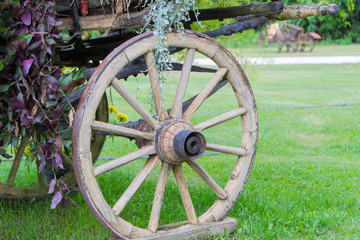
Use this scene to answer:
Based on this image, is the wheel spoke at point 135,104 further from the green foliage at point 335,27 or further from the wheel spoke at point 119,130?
the green foliage at point 335,27

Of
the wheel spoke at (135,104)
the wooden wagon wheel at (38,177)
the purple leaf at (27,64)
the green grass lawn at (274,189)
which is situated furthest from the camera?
the wooden wagon wheel at (38,177)

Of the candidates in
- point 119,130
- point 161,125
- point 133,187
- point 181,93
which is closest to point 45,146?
point 119,130

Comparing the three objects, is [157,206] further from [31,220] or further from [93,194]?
[31,220]

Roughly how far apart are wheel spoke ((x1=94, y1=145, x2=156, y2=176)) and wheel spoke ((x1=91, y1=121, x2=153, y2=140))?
0.07m

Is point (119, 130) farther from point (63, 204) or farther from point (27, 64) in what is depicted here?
point (27, 64)

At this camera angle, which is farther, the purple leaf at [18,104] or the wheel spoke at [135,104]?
the wheel spoke at [135,104]

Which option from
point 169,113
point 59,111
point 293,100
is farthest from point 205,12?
point 293,100

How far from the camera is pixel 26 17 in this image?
2.25m

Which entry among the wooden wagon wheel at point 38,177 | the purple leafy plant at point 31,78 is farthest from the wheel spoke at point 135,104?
the wooden wagon wheel at point 38,177

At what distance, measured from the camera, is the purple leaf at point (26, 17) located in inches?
88.4

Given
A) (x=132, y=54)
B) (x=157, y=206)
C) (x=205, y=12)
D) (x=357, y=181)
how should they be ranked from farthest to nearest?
(x=357, y=181)
(x=205, y=12)
(x=157, y=206)
(x=132, y=54)

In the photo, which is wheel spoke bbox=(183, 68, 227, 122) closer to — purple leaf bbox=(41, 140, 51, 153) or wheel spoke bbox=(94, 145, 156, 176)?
wheel spoke bbox=(94, 145, 156, 176)

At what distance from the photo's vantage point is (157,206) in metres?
2.73

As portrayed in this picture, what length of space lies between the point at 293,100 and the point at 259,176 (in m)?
Result: 4.62
